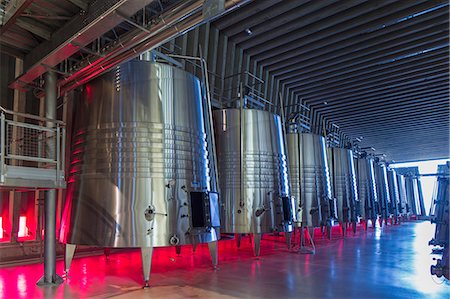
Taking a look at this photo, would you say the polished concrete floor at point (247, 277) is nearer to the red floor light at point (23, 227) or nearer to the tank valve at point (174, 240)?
the tank valve at point (174, 240)

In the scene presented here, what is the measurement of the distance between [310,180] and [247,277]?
582cm

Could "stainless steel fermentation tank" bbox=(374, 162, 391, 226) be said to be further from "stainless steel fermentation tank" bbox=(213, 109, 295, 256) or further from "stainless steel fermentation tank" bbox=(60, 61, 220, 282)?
"stainless steel fermentation tank" bbox=(60, 61, 220, 282)

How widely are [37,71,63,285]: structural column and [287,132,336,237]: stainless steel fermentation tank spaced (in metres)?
6.45

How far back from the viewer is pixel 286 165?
9.17 metres

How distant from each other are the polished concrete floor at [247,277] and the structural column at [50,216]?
220 millimetres

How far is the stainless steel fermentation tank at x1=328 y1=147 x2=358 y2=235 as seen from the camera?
13.9 metres

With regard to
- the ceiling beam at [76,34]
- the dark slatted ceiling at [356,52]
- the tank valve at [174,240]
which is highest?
the dark slatted ceiling at [356,52]

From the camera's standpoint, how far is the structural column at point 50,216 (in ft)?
18.0

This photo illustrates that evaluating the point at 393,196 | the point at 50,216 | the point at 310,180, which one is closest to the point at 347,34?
the point at 310,180

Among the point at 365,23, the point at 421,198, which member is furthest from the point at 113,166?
the point at 421,198

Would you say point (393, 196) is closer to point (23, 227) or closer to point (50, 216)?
point (23, 227)

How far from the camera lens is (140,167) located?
18.4 ft

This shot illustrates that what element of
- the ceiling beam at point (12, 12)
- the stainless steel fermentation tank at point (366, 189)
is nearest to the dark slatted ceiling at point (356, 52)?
the stainless steel fermentation tank at point (366, 189)

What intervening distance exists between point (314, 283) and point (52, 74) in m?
5.43
